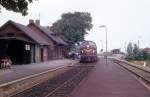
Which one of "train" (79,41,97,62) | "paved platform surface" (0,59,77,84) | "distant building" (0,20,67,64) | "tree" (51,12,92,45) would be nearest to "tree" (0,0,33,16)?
"paved platform surface" (0,59,77,84)

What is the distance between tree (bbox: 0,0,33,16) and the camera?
34.9 m

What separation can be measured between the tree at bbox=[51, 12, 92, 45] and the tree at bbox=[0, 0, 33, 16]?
78.6 metres

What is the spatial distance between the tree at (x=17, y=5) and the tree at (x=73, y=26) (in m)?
78.6

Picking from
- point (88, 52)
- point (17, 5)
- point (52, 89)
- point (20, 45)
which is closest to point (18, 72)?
point (17, 5)

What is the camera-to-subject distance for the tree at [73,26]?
119 m

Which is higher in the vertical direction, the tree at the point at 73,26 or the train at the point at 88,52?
the tree at the point at 73,26

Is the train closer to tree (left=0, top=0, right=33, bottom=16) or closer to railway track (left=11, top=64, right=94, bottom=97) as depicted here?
tree (left=0, top=0, right=33, bottom=16)

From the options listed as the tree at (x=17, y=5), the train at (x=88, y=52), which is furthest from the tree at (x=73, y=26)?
the tree at (x=17, y=5)

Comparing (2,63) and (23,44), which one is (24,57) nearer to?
(23,44)

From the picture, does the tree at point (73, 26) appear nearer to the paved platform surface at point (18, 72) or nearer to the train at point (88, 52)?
the train at point (88, 52)

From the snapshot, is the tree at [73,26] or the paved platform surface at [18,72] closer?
the paved platform surface at [18,72]

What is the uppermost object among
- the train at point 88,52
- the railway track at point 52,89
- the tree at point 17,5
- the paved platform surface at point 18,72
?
the tree at point 17,5

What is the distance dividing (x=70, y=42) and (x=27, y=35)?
5128cm

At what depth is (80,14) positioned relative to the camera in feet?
427
